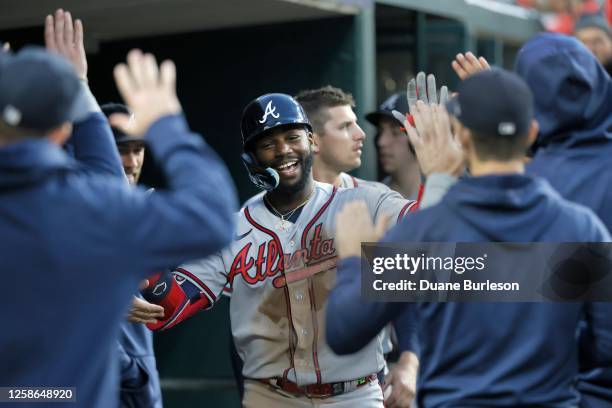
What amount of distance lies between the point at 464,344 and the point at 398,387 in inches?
72.6

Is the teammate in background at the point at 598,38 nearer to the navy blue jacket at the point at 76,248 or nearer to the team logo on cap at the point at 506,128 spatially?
the team logo on cap at the point at 506,128

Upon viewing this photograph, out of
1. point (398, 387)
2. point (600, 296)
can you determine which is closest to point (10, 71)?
point (600, 296)

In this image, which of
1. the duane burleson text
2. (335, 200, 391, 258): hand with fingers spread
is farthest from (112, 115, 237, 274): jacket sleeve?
the duane burleson text

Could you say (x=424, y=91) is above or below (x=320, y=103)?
above

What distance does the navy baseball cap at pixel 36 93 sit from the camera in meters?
2.48

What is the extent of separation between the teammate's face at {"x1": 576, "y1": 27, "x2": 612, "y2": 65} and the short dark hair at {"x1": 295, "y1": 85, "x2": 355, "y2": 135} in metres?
1.62

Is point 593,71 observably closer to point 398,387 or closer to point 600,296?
point 600,296

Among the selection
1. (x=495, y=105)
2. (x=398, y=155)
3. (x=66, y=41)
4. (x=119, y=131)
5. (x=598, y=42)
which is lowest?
(x=398, y=155)

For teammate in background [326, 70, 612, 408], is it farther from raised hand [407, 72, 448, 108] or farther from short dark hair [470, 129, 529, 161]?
raised hand [407, 72, 448, 108]

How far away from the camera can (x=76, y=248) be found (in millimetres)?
2475

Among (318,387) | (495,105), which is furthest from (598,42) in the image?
(495,105)

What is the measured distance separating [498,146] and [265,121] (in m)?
2.04

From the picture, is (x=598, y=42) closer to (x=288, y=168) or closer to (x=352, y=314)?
(x=288, y=168)

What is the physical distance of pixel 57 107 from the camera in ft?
8.21
